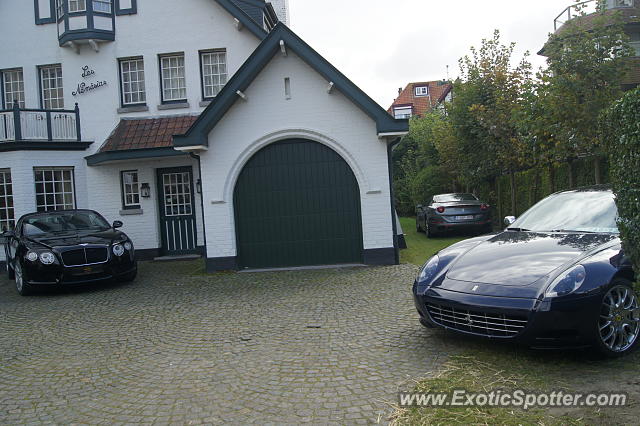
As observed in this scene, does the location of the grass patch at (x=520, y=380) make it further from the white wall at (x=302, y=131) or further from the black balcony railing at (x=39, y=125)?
the black balcony railing at (x=39, y=125)

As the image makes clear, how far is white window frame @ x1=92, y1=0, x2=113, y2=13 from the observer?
15078mm

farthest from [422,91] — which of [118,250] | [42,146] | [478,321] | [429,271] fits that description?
[478,321]

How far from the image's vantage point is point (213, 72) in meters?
15.1

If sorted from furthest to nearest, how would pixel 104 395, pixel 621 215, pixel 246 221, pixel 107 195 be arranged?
pixel 107 195 → pixel 246 221 → pixel 104 395 → pixel 621 215

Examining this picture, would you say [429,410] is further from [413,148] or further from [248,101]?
[413,148]

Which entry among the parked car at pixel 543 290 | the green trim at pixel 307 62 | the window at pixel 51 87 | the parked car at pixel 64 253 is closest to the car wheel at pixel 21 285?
the parked car at pixel 64 253

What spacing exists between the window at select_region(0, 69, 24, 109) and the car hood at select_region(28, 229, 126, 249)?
24.9 ft

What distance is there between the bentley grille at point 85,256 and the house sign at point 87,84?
6.92 m

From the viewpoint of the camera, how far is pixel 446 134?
20.4 metres

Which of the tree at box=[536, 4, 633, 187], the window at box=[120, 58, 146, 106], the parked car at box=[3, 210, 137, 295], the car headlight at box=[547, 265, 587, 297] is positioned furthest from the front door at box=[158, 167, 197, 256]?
the car headlight at box=[547, 265, 587, 297]

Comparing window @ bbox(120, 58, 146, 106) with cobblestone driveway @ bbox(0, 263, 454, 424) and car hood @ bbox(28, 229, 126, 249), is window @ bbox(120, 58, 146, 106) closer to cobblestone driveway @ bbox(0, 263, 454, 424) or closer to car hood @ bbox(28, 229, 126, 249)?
car hood @ bbox(28, 229, 126, 249)

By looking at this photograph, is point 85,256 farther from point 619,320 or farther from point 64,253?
point 619,320

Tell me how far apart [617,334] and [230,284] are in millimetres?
6825

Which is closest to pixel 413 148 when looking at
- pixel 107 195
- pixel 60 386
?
pixel 107 195
